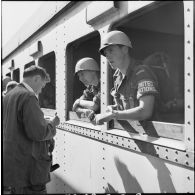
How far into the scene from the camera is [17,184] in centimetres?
256

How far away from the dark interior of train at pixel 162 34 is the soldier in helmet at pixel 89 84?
0.53 meters

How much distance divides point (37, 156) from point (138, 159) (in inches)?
45.0

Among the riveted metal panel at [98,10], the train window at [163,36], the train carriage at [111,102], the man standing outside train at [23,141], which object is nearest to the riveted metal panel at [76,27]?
the train carriage at [111,102]

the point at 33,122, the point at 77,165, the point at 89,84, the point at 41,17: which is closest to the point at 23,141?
the point at 33,122

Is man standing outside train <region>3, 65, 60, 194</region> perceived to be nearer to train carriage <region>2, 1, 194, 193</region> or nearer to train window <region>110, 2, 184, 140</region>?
train carriage <region>2, 1, 194, 193</region>

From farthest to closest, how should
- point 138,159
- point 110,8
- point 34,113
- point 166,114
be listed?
point 166,114, point 34,113, point 110,8, point 138,159

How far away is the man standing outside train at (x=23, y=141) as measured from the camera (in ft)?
8.18

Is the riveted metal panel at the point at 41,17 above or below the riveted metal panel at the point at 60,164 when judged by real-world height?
above

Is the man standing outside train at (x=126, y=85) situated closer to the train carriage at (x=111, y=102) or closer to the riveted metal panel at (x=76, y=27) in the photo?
the train carriage at (x=111, y=102)

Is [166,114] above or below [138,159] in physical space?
above

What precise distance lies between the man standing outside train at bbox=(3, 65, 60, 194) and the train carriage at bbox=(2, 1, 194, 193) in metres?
0.41

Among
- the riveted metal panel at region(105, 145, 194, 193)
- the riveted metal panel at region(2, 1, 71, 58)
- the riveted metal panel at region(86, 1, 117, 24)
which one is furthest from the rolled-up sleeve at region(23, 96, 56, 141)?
the riveted metal panel at region(2, 1, 71, 58)

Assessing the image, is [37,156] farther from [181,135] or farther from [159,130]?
[181,135]

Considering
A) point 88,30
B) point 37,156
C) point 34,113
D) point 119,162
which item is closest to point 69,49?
point 88,30
